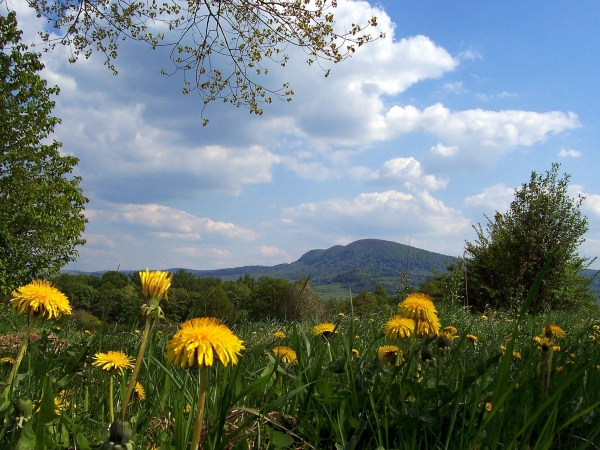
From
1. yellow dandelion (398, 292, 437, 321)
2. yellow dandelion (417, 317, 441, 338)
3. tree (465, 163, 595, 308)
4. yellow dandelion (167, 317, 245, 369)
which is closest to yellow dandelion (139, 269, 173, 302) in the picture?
yellow dandelion (167, 317, 245, 369)

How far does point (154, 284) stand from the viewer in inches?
50.1

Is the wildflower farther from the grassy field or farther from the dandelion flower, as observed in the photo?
the dandelion flower

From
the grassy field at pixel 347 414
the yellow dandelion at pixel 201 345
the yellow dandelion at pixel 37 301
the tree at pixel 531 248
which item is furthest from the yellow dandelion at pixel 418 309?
the tree at pixel 531 248

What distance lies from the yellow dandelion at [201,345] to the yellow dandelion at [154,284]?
0.14m

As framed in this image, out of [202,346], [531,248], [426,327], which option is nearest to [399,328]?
[426,327]

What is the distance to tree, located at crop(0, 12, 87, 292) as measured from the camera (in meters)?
20.6

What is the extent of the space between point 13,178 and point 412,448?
25.2 meters

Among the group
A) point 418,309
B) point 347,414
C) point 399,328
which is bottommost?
point 347,414

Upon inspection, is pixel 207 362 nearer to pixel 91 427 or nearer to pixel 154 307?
pixel 154 307

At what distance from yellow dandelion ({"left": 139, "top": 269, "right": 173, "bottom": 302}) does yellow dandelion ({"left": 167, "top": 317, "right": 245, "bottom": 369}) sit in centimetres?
14

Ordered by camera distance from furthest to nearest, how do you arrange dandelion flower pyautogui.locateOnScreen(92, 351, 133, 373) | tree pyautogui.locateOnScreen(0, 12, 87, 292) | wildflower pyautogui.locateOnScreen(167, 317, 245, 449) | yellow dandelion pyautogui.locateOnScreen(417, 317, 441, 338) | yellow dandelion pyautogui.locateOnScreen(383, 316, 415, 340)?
1. tree pyautogui.locateOnScreen(0, 12, 87, 292)
2. yellow dandelion pyautogui.locateOnScreen(383, 316, 415, 340)
3. yellow dandelion pyautogui.locateOnScreen(417, 317, 441, 338)
4. dandelion flower pyautogui.locateOnScreen(92, 351, 133, 373)
5. wildflower pyautogui.locateOnScreen(167, 317, 245, 449)

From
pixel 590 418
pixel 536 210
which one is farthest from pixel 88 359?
pixel 536 210

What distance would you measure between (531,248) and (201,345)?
24.5m

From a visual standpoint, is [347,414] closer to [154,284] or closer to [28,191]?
[154,284]
